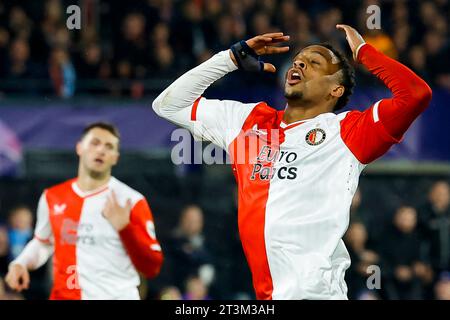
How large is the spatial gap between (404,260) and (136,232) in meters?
4.67

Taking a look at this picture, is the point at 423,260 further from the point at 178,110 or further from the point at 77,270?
the point at 178,110

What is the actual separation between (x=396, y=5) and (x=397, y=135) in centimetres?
1047

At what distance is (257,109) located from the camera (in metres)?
6.71

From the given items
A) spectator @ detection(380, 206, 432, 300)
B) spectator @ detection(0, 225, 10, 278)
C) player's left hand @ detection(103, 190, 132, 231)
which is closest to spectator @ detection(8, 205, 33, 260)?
spectator @ detection(0, 225, 10, 278)

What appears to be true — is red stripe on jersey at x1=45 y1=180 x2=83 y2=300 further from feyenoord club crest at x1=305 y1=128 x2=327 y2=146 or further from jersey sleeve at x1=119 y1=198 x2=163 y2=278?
feyenoord club crest at x1=305 y1=128 x2=327 y2=146

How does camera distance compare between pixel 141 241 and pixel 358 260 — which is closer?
pixel 141 241

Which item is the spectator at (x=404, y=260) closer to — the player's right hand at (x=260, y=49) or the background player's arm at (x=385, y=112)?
the background player's arm at (x=385, y=112)

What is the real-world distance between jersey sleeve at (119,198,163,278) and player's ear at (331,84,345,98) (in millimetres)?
2267

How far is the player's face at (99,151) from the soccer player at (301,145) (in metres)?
1.92

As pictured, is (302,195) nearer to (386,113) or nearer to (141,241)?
(386,113)

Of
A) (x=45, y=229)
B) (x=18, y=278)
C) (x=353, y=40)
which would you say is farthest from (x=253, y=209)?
(x=45, y=229)

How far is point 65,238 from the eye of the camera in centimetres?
842

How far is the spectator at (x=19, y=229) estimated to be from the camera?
1124 cm

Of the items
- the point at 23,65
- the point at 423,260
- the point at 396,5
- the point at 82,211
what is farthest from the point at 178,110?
the point at 396,5
